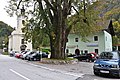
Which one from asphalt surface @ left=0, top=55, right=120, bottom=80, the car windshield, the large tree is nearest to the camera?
asphalt surface @ left=0, top=55, right=120, bottom=80

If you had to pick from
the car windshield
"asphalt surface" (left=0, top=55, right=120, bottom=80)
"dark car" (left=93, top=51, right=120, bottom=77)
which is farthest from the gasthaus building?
"dark car" (left=93, top=51, right=120, bottom=77)

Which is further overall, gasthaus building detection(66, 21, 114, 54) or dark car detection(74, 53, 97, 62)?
gasthaus building detection(66, 21, 114, 54)

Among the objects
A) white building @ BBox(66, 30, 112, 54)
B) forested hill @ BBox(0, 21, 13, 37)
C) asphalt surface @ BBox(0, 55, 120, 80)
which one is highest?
forested hill @ BBox(0, 21, 13, 37)

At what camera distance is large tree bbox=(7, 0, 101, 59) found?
28.6 metres

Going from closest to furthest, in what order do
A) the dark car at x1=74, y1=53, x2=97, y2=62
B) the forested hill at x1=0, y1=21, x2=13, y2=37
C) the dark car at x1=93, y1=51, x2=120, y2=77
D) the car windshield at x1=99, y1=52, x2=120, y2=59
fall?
the dark car at x1=93, y1=51, x2=120, y2=77 < the car windshield at x1=99, y1=52, x2=120, y2=59 < the dark car at x1=74, y1=53, x2=97, y2=62 < the forested hill at x1=0, y1=21, x2=13, y2=37

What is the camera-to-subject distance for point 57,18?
28.8 meters

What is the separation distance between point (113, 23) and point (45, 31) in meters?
33.5

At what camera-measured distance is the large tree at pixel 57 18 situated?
93.7 ft

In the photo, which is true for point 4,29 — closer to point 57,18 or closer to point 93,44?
point 93,44

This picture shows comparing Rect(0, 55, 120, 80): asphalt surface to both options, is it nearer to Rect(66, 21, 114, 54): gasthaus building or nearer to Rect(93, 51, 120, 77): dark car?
Rect(93, 51, 120, 77): dark car

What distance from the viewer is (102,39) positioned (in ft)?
157

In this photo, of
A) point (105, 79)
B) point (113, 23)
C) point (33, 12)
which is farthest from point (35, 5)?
point (113, 23)

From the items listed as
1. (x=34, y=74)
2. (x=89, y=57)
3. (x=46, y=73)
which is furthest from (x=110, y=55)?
(x=89, y=57)

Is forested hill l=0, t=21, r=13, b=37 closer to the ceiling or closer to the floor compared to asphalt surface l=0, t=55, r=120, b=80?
closer to the ceiling
